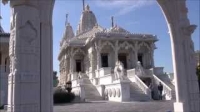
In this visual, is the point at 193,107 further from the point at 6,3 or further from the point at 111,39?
the point at 111,39

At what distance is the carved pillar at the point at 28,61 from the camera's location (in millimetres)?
6223

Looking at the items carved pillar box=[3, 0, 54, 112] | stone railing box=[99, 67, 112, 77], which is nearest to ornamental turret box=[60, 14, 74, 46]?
stone railing box=[99, 67, 112, 77]

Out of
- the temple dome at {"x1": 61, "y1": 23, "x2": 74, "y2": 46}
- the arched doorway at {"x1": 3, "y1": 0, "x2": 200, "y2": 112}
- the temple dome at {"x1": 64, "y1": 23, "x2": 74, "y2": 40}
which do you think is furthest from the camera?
the temple dome at {"x1": 64, "y1": 23, "x2": 74, "y2": 40}

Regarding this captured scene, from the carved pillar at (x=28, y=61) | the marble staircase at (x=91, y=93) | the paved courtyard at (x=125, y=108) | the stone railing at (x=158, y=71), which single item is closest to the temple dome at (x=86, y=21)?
the marble staircase at (x=91, y=93)

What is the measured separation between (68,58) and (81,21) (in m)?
16.8

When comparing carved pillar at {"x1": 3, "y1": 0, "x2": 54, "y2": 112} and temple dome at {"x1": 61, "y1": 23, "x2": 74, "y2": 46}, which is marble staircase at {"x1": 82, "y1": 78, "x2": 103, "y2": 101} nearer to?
carved pillar at {"x1": 3, "y1": 0, "x2": 54, "y2": 112}

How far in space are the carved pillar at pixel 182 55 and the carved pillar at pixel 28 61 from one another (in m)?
4.79

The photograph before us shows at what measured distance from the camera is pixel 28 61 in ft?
20.9

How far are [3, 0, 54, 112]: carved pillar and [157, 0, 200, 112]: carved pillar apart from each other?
4.79 meters

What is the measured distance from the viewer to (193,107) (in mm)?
9219

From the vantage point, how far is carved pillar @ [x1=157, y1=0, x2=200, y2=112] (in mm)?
9234

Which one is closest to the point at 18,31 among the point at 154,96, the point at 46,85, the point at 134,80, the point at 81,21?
the point at 46,85

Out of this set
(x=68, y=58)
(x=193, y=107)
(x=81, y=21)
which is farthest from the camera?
(x=81, y=21)

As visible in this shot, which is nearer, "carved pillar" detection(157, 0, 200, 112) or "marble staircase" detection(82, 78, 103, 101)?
"carved pillar" detection(157, 0, 200, 112)
